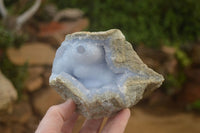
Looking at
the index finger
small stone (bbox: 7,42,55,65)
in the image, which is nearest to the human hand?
the index finger

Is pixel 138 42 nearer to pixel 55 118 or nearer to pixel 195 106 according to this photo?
pixel 195 106

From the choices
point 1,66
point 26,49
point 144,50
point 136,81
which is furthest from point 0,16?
point 136,81

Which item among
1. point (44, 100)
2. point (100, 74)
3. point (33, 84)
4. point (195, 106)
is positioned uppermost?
point (100, 74)

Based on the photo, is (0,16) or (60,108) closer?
(60,108)

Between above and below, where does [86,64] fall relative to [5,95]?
above

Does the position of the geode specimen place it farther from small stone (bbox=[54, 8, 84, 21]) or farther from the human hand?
small stone (bbox=[54, 8, 84, 21])

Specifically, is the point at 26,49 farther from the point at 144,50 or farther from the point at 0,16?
the point at 144,50

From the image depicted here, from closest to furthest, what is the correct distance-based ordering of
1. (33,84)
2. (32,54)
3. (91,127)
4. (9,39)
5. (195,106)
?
(91,127) → (9,39) → (33,84) → (32,54) → (195,106)

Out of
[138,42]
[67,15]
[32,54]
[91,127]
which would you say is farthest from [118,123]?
[67,15]
